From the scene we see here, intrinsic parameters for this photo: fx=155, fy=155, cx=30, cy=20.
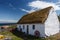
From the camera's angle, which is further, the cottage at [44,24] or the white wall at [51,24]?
the white wall at [51,24]

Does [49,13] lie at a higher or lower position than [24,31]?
higher

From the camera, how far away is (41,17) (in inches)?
1414

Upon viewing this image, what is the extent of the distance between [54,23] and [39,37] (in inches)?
219

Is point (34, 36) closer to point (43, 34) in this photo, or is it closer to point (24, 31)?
point (43, 34)

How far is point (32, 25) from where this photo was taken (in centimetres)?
3788

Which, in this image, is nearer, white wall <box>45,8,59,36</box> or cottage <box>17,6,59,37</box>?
cottage <box>17,6,59,37</box>

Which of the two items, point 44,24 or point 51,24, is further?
point 51,24

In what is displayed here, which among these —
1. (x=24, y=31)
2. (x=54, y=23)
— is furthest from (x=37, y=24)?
(x=24, y=31)

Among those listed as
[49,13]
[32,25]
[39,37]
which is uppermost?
[49,13]

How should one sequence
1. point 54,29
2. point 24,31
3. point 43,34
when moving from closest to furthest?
point 43,34, point 54,29, point 24,31

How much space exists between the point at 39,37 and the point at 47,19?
14.5ft

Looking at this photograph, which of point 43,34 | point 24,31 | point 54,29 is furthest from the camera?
point 24,31

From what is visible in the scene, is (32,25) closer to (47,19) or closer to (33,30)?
Answer: (33,30)

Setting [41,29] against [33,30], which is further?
[33,30]
